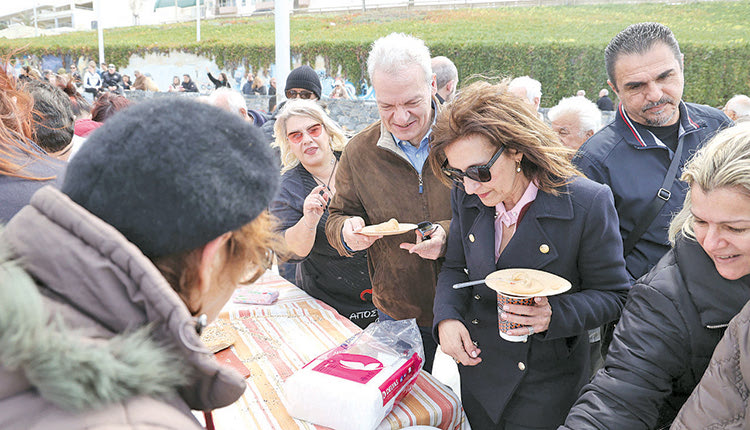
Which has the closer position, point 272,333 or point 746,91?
point 272,333

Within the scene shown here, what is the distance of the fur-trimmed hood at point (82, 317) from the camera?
0.66 metres

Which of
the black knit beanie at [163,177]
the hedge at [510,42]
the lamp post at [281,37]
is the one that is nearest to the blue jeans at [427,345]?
the black knit beanie at [163,177]

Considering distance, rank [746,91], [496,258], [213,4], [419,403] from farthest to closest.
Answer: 1. [213,4]
2. [746,91]
3. [496,258]
4. [419,403]

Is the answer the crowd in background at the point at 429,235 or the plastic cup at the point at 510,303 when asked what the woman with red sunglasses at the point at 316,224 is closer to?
the crowd in background at the point at 429,235

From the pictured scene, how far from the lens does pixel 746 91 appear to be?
1891cm

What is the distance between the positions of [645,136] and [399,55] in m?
1.36

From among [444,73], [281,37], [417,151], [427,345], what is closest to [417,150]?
[417,151]

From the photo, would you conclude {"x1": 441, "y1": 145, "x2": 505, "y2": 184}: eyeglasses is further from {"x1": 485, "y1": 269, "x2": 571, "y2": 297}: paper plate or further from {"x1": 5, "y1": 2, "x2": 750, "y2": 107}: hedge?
{"x1": 5, "y1": 2, "x2": 750, "y2": 107}: hedge

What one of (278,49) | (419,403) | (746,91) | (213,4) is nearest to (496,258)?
(419,403)

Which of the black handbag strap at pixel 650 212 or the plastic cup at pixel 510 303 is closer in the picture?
the plastic cup at pixel 510 303

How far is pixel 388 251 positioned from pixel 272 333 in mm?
736

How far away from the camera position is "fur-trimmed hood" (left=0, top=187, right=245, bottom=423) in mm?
662

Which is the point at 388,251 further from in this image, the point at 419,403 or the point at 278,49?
the point at 278,49

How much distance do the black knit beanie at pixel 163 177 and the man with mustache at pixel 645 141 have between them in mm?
2228
